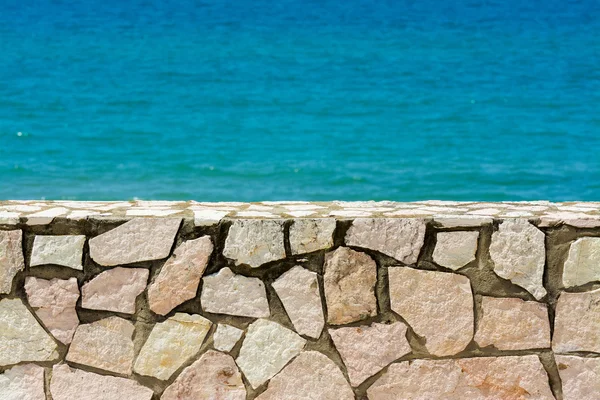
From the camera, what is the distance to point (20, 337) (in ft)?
11.2

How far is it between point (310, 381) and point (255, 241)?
59 cm

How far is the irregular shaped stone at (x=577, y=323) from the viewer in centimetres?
332

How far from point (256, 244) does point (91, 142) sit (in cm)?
1545

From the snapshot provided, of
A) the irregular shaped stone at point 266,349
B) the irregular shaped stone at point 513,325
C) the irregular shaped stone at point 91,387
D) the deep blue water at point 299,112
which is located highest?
the deep blue water at point 299,112

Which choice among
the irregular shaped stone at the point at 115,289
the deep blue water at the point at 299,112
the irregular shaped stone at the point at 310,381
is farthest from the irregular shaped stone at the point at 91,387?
the deep blue water at the point at 299,112

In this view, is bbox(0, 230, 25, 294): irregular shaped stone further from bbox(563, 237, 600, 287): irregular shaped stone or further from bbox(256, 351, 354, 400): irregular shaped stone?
bbox(563, 237, 600, 287): irregular shaped stone

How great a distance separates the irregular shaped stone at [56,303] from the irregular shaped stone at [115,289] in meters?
0.05

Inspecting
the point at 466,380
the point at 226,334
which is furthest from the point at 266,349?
the point at 466,380

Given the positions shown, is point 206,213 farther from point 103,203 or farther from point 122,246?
point 103,203

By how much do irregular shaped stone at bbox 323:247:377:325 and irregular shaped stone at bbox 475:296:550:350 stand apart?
426 millimetres

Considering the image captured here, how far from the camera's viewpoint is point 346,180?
1528cm

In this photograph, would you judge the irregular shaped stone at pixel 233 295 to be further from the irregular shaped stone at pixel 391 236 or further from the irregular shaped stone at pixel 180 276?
the irregular shaped stone at pixel 391 236

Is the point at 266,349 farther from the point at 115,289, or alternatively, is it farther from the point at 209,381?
the point at 115,289

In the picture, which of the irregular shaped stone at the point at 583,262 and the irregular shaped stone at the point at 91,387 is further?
the irregular shaped stone at the point at 91,387
